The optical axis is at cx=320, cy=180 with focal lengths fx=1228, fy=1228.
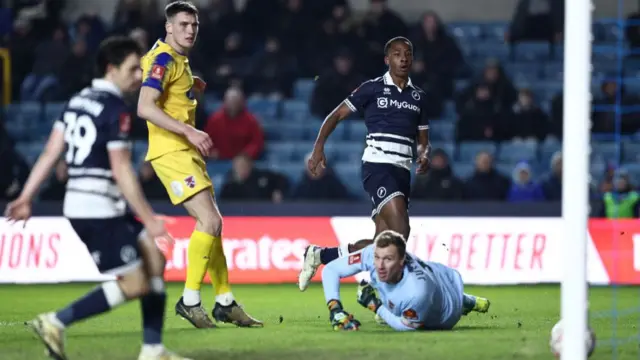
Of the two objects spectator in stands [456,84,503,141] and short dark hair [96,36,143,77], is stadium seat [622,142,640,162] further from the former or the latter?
short dark hair [96,36,143,77]

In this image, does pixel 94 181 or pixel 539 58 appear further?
pixel 539 58

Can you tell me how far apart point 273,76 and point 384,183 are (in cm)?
858

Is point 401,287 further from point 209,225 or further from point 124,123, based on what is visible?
point 124,123

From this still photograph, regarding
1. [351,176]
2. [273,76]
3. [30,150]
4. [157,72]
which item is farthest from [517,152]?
[157,72]

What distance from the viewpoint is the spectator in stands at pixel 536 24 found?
18.9 meters

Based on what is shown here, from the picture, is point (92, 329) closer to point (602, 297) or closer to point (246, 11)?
point (602, 297)

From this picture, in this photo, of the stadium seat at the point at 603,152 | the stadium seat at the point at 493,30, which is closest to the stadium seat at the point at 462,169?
the stadium seat at the point at 603,152

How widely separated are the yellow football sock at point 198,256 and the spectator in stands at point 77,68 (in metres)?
9.45

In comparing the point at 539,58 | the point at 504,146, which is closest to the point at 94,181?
the point at 504,146

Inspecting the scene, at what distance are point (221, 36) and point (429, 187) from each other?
14.9ft

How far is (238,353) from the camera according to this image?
7.12 m

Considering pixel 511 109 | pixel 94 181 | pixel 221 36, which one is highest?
pixel 221 36

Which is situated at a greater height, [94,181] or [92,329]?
[94,181]

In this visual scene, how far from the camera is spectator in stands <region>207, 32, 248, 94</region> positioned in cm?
1761
